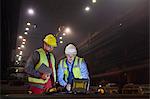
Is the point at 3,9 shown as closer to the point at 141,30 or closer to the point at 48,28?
the point at 48,28

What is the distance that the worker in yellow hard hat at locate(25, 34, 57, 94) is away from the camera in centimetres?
377

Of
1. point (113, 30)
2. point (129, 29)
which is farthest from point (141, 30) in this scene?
point (113, 30)

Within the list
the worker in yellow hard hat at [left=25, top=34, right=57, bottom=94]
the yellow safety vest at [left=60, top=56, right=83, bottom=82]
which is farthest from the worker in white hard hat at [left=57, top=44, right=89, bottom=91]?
the worker in yellow hard hat at [left=25, top=34, right=57, bottom=94]

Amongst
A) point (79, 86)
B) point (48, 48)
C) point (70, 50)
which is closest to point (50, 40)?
point (48, 48)

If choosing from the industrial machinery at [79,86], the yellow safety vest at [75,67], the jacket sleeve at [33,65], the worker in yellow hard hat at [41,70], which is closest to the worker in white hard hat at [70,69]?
the yellow safety vest at [75,67]

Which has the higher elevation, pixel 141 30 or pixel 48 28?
pixel 141 30

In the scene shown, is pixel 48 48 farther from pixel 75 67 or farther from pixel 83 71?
pixel 83 71

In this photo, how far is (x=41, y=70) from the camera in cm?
380

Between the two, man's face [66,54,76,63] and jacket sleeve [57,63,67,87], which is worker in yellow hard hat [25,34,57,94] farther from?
man's face [66,54,76,63]

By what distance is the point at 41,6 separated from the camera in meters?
5.57

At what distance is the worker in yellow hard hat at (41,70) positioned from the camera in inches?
148

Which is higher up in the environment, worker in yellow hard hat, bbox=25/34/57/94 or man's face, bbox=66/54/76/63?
man's face, bbox=66/54/76/63

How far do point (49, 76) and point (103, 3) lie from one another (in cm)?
266

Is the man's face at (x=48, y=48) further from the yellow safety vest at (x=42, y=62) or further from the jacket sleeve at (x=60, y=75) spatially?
the jacket sleeve at (x=60, y=75)
